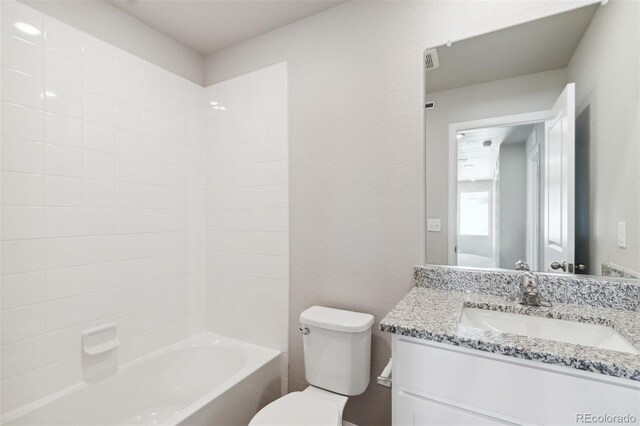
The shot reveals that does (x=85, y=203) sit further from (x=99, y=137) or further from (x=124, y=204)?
(x=99, y=137)

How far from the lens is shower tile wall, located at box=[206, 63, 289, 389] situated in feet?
6.44

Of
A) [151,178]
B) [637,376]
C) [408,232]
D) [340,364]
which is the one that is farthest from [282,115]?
[637,376]

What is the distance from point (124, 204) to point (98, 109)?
0.55 metres

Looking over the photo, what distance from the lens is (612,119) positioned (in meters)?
1.16

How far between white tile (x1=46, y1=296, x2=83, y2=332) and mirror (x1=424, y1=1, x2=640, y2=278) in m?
1.86

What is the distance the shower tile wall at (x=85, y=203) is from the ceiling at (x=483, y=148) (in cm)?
111

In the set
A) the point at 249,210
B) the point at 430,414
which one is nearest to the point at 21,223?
the point at 249,210

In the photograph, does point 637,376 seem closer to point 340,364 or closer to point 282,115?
point 340,364

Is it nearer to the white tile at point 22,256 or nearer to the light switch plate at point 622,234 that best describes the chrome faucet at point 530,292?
the light switch plate at point 622,234

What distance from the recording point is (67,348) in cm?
155

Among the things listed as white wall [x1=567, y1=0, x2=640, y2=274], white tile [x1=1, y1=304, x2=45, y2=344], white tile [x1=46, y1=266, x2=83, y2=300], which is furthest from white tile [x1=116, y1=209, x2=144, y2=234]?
white wall [x1=567, y1=0, x2=640, y2=274]

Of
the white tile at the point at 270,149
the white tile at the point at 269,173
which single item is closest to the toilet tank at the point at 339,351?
the white tile at the point at 269,173

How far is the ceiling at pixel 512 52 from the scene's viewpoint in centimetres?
125

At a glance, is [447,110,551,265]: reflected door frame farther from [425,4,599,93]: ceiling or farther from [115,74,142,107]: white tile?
[115,74,142,107]: white tile
